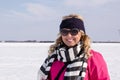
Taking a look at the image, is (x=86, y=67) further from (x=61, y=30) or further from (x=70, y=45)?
(x=61, y=30)

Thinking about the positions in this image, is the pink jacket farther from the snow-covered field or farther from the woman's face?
the snow-covered field

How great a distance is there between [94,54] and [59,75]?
29 cm

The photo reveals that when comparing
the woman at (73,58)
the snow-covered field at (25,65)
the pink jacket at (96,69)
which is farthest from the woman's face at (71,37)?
the snow-covered field at (25,65)

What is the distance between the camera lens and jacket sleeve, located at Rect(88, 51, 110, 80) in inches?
80.6

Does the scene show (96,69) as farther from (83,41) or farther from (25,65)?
(25,65)

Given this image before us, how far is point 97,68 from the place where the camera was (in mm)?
2053

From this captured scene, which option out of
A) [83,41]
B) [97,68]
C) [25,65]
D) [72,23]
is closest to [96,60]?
[97,68]

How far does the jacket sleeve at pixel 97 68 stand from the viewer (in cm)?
205

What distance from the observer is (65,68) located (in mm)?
2131

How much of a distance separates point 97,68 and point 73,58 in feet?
0.57

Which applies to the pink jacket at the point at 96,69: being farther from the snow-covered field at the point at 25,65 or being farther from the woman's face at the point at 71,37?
the snow-covered field at the point at 25,65

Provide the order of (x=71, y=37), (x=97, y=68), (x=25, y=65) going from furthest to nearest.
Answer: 1. (x=25, y=65)
2. (x=71, y=37)
3. (x=97, y=68)

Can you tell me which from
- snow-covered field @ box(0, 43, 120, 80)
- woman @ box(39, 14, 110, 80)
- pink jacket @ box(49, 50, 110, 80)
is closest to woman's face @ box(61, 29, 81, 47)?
woman @ box(39, 14, 110, 80)

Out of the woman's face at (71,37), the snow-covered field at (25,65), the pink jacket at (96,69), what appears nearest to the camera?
the pink jacket at (96,69)
